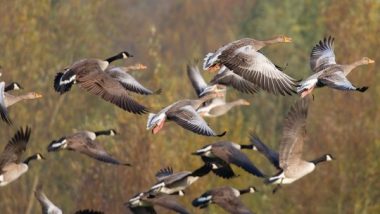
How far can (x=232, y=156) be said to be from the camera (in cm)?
2761

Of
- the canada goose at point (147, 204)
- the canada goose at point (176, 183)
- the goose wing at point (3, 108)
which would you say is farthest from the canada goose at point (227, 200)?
the goose wing at point (3, 108)

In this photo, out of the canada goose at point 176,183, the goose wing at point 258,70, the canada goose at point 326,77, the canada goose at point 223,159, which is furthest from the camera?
the canada goose at point 223,159

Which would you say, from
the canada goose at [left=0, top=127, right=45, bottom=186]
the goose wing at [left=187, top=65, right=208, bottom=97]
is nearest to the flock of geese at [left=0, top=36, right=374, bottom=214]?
the canada goose at [left=0, top=127, right=45, bottom=186]

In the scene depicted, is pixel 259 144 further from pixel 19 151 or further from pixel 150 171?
pixel 150 171

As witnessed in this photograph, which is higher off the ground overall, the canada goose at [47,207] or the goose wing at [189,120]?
the goose wing at [189,120]

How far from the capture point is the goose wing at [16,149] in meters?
27.0

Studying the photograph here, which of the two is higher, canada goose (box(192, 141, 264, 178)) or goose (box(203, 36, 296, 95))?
goose (box(203, 36, 296, 95))

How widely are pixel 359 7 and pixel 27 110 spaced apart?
14.3 metres

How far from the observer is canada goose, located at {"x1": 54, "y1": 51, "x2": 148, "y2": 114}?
25.1 m

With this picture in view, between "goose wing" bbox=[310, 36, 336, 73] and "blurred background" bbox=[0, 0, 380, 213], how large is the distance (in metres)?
7.61

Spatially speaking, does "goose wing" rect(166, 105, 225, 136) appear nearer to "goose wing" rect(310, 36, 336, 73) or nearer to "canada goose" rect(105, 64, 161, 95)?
"canada goose" rect(105, 64, 161, 95)

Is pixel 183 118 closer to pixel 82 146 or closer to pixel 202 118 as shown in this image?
pixel 202 118

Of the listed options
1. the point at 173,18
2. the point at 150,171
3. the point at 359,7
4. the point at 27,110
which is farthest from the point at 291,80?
the point at 173,18

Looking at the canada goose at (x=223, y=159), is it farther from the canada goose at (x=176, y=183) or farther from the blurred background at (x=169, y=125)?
the blurred background at (x=169, y=125)
